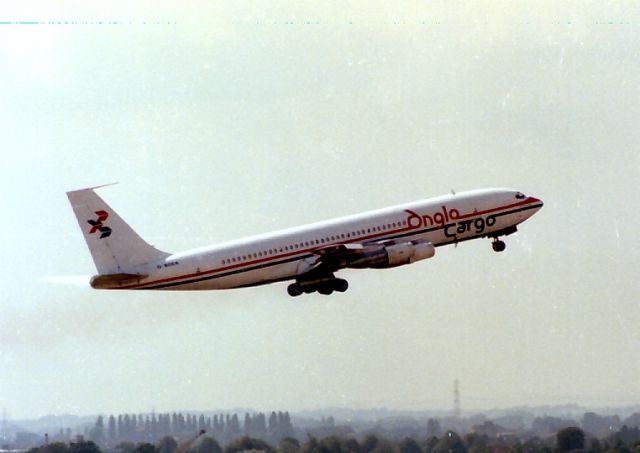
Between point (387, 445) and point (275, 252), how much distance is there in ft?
98.7

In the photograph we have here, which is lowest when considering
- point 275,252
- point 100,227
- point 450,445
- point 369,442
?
point 450,445

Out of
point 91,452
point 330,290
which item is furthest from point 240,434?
point 330,290

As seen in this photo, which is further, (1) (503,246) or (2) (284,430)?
(2) (284,430)

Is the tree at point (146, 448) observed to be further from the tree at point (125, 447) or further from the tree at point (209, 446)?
the tree at point (209, 446)

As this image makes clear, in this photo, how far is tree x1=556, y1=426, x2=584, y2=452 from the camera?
158 m

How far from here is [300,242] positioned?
129 m

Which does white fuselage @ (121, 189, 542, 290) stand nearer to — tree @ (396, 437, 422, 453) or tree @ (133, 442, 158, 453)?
tree @ (396, 437, 422, 453)

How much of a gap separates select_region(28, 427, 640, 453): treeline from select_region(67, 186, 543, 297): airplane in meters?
23.6

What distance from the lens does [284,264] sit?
422ft

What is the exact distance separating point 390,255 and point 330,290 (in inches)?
214

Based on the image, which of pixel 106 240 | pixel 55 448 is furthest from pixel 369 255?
pixel 55 448

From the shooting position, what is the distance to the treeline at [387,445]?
152 meters

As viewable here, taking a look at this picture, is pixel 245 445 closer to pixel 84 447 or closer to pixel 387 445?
pixel 387 445

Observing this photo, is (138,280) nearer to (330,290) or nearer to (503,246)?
(330,290)
